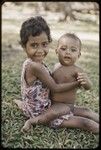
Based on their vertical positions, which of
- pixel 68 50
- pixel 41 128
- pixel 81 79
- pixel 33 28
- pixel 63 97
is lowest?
pixel 41 128

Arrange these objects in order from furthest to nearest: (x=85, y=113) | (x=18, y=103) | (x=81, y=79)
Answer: (x=18, y=103)
(x=85, y=113)
(x=81, y=79)

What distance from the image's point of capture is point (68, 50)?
2.03 metres

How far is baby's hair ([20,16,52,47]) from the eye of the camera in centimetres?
199

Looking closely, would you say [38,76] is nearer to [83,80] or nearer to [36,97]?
[36,97]

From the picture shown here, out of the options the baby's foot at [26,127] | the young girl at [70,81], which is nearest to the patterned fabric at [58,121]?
the young girl at [70,81]

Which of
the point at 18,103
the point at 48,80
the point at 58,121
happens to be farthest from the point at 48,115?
the point at 18,103

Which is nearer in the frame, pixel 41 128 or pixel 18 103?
pixel 41 128

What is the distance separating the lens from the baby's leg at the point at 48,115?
201cm

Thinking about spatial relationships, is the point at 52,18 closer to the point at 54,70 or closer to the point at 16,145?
the point at 54,70

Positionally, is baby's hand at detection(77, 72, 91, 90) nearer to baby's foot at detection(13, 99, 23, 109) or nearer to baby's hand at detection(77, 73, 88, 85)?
baby's hand at detection(77, 73, 88, 85)

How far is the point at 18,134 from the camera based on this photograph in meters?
1.97

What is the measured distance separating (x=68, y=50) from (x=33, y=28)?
208 mm

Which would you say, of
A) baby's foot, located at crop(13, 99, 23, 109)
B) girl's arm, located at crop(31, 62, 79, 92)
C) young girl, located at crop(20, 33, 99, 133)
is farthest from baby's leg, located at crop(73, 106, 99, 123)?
baby's foot, located at crop(13, 99, 23, 109)

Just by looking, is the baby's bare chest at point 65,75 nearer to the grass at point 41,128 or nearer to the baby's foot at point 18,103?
the grass at point 41,128
